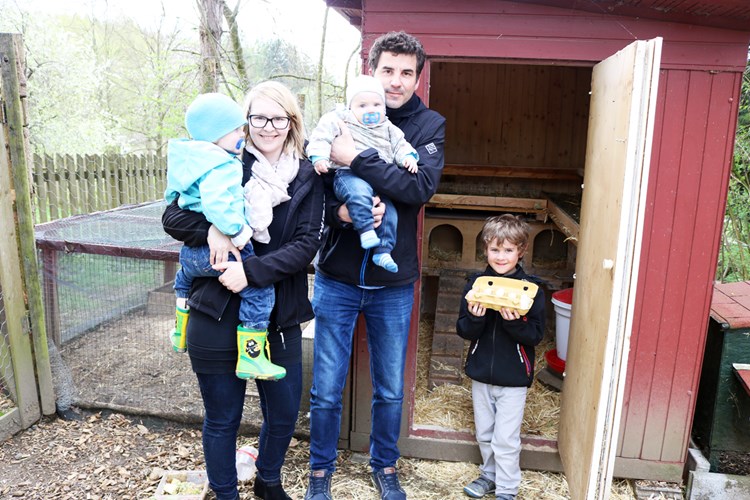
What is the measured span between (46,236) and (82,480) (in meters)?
1.46

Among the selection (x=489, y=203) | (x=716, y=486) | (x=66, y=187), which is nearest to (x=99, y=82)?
(x=66, y=187)

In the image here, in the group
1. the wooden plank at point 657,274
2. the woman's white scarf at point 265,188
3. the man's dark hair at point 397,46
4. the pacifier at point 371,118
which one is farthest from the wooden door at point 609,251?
the woman's white scarf at point 265,188

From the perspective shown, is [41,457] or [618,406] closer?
[618,406]

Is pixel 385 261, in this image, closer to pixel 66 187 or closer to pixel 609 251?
pixel 609 251

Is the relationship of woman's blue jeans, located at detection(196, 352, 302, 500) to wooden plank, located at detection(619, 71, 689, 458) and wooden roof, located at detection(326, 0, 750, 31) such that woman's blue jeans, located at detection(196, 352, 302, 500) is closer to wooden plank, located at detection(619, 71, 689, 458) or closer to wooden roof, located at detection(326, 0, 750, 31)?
wooden plank, located at detection(619, 71, 689, 458)

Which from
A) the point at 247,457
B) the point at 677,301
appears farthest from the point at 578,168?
the point at 247,457

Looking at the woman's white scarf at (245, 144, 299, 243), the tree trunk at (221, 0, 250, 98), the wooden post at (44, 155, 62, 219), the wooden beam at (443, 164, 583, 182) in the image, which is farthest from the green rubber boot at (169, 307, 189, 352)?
the tree trunk at (221, 0, 250, 98)

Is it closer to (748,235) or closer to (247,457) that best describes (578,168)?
(748,235)

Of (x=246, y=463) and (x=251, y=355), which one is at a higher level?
(x=251, y=355)

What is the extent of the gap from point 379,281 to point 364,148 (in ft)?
1.89

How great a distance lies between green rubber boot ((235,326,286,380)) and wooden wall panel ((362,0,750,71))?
150 centimetres

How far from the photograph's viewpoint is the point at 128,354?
12.8ft

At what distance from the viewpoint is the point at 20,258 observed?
3447mm

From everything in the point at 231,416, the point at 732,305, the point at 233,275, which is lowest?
the point at 231,416
